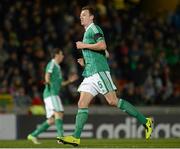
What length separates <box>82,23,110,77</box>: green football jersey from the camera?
1326 centimetres

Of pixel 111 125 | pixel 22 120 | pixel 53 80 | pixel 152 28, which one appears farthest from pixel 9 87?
pixel 152 28

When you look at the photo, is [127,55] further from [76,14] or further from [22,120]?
[22,120]

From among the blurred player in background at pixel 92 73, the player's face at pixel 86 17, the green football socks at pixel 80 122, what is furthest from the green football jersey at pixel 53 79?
the green football socks at pixel 80 122

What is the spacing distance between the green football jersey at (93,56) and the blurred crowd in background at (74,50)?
811 centimetres

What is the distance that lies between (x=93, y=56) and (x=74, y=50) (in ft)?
33.9

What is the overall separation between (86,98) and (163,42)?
1319 centimetres

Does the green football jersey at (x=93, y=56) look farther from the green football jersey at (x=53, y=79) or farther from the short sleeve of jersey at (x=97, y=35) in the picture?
the green football jersey at (x=53, y=79)

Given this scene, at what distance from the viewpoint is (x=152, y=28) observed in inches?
1027

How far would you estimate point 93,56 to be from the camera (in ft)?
43.6

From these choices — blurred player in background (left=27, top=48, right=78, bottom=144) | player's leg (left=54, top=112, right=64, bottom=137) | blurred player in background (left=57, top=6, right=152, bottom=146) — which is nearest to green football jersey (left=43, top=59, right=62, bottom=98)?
blurred player in background (left=27, top=48, right=78, bottom=144)

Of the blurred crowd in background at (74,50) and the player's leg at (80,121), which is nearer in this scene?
the player's leg at (80,121)

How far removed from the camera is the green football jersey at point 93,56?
43.5ft

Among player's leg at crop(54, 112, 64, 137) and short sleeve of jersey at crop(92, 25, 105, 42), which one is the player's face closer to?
short sleeve of jersey at crop(92, 25, 105, 42)

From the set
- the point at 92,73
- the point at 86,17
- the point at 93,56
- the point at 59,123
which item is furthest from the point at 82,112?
the point at 59,123
